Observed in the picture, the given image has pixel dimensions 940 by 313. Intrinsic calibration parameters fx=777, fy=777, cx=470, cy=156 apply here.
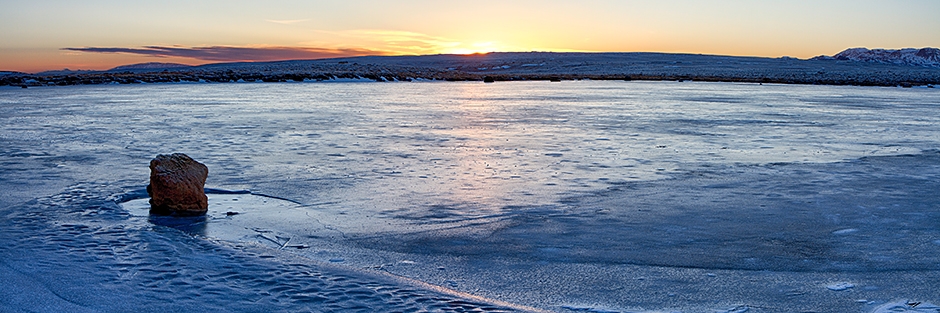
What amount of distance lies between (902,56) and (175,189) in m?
118

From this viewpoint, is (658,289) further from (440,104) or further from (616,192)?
(440,104)

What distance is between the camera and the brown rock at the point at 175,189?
5660mm

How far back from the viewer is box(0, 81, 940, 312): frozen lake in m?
3.89

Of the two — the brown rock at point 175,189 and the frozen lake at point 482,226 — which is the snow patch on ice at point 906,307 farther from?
the brown rock at point 175,189

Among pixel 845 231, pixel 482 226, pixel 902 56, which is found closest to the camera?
pixel 845 231

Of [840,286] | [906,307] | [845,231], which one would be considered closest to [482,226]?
[840,286]

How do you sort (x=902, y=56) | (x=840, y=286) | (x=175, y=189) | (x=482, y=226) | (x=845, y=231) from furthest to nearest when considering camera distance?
(x=902, y=56), (x=175, y=189), (x=482, y=226), (x=845, y=231), (x=840, y=286)

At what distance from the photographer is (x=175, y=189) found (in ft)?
18.6

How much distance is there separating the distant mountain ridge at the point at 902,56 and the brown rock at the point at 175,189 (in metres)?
105

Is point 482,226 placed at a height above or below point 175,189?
below

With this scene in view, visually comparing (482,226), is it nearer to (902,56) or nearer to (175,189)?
(175,189)

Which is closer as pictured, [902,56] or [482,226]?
[482,226]

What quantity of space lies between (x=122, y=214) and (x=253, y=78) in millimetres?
36420

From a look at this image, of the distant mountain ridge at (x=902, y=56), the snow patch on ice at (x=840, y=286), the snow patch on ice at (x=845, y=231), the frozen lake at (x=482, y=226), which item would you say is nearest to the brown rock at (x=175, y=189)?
the frozen lake at (x=482, y=226)
